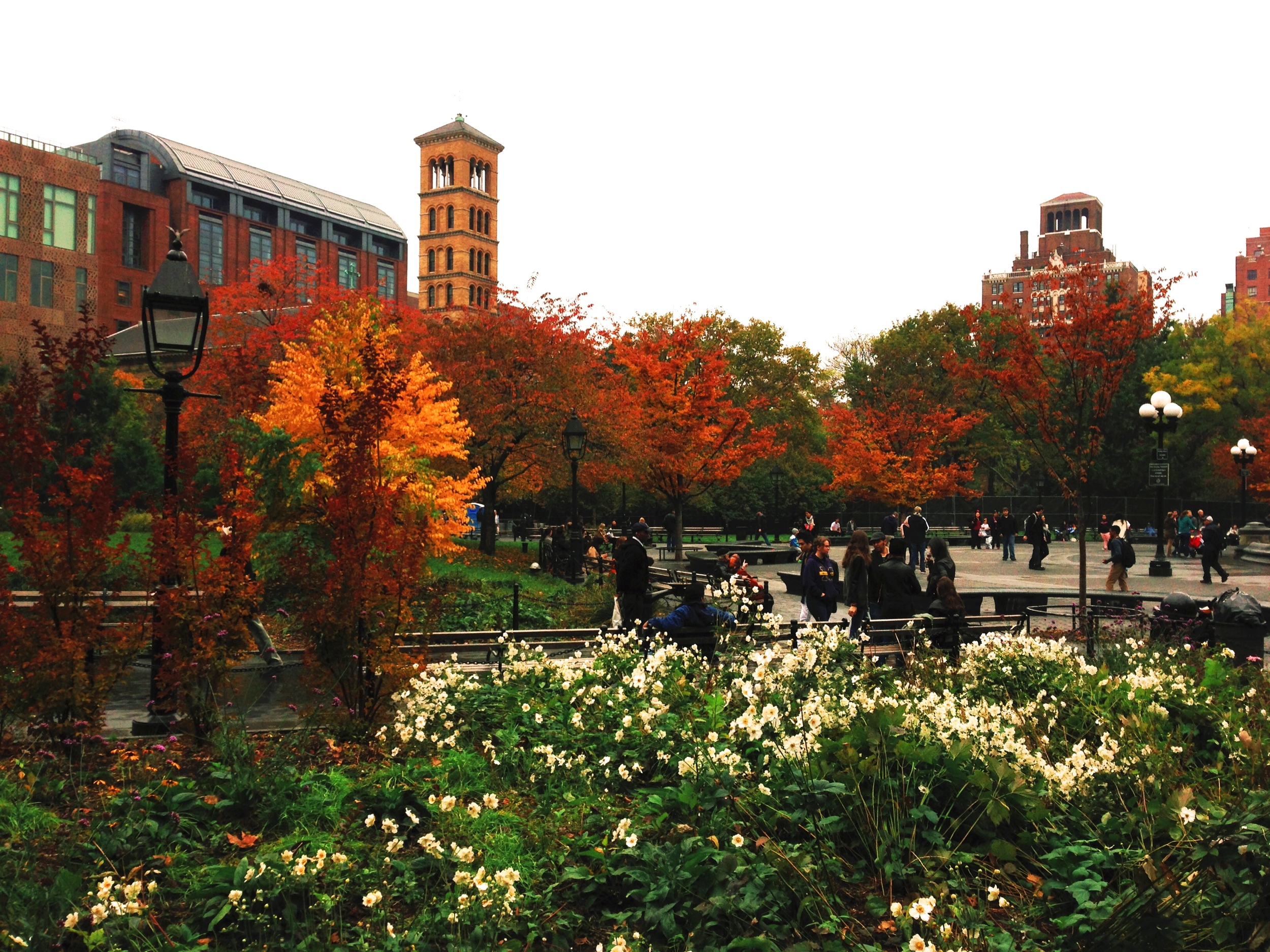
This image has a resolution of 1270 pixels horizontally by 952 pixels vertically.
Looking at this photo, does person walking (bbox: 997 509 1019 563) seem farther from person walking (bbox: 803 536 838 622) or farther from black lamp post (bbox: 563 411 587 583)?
person walking (bbox: 803 536 838 622)

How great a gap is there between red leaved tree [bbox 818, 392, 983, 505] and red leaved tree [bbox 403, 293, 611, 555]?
2080cm

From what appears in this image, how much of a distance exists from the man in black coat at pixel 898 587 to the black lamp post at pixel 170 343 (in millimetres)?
8540

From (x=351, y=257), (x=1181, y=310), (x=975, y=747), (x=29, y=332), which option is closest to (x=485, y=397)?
(x=1181, y=310)

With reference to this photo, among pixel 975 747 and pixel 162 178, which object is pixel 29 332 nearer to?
pixel 162 178

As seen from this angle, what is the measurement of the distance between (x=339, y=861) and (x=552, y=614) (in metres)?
13.6

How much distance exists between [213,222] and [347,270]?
44.9 feet

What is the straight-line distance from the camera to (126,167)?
79062mm

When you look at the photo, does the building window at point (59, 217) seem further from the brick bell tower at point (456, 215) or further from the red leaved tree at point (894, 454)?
the red leaved tree at point (894, 454)

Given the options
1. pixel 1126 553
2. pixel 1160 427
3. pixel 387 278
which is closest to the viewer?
pixel 1126 553

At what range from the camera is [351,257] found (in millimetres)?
93438

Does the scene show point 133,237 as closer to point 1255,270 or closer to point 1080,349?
point 1080,349

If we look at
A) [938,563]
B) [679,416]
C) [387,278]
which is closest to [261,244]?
[387,278]

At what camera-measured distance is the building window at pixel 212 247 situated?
7794 centimetres

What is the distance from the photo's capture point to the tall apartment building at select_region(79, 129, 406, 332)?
71.9 m
